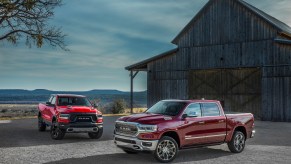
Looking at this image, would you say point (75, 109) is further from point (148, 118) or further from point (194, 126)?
point (194, 126)

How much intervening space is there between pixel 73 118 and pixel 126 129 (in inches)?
187

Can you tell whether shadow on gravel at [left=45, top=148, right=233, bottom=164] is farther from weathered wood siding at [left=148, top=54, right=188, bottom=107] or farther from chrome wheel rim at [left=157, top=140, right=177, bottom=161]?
weathered wood siding at [left=148, top=54, right=188, bottom=107]

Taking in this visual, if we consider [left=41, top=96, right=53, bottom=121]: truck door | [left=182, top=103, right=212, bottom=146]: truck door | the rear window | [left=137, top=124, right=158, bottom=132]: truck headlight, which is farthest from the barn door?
[left=137, top=124, right=158, bottom=132]: truck headlight

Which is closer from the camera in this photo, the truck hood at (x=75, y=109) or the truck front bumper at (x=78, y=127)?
the truck front bumper at (x=78, y=127)

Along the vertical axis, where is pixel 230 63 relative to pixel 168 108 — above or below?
above

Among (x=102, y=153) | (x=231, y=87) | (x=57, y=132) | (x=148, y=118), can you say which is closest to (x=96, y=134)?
(x=57, y=132)

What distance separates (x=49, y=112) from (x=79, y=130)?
104 inches

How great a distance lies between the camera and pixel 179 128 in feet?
37.1

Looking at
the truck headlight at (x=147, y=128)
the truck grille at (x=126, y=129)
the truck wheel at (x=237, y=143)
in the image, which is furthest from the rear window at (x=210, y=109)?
the truck grille at (x=126, y=129)

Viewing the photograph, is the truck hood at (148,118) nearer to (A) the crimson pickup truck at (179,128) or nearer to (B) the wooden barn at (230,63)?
(A) the crimson pickup truck at (179,128)

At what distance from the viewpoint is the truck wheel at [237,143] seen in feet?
42.4

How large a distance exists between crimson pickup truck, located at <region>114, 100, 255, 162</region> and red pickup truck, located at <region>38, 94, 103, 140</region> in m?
3.84

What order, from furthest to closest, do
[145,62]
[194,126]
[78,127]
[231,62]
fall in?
[145,62] → [231,62] → [78,127] → [194,126]

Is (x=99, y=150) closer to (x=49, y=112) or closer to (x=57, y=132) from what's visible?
(x=57, y=132)
